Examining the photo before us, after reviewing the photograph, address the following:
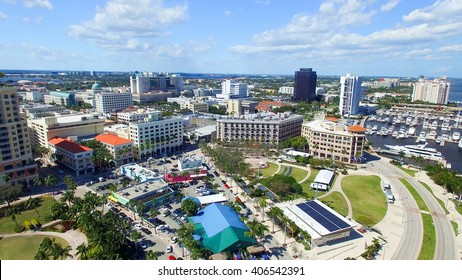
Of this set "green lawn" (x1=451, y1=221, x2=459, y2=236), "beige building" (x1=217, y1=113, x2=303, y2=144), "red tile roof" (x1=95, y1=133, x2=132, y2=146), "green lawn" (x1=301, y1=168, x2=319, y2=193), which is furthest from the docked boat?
"red tile roof" (x1=95, y1=133, x2=132, y2=146)

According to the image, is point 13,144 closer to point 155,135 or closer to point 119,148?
point 119,148

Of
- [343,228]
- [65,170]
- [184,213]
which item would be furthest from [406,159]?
[65,170]

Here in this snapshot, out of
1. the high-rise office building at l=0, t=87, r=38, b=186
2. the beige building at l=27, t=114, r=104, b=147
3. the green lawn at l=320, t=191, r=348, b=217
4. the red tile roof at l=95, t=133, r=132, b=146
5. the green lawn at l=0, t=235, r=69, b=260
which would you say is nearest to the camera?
the green lawn at l=0, t=235, r=69, b=260

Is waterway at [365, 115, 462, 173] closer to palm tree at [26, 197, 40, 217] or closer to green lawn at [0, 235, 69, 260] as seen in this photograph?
green lawn at [0, 235, 69, 260]

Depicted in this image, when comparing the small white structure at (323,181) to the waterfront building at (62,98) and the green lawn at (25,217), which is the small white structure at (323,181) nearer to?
the green lawn at (25,217)

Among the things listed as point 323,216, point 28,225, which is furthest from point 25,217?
point 323,216

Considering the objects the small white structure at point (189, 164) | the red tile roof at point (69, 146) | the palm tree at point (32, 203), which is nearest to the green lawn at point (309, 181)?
the small white structure at point (189, 164)
